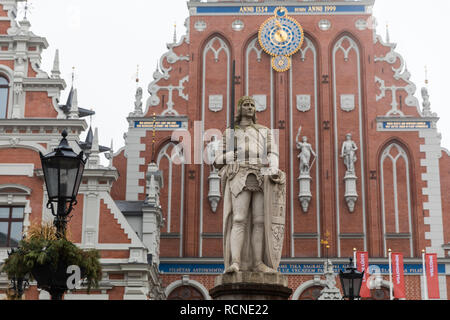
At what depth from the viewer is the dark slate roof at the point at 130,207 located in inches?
981

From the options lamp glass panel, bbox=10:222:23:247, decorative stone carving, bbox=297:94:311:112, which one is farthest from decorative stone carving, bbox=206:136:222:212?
lamp glass panel, bbox=10:222:23:247

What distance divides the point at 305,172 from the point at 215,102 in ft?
13.6

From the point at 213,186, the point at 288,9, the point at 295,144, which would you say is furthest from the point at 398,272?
the point at 288,9

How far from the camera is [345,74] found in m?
28.8

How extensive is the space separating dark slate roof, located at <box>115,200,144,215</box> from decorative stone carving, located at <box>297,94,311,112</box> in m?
6.70

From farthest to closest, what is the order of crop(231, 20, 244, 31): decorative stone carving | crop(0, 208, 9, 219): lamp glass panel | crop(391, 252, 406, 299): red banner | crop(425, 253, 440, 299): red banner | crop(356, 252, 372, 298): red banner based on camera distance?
1. crop(231, 20, 244, 31): decorative stone carving
2. crop(425, 253, 440, 299): red banner
3. crop(356, 252, 372, 298): red banner
4. crop(391, 252, 406, 299): red banner
5. crop(0, 208, 9, 219): lamp glass panel

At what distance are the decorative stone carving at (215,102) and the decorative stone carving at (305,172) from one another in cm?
313

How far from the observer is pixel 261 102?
28.7 m

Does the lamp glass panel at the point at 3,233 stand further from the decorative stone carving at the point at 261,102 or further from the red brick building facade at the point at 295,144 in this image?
the decorative stone carving at the point at 261,102

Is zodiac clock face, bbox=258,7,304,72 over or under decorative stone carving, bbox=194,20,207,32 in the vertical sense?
under

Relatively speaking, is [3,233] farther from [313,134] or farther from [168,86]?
[313,134]

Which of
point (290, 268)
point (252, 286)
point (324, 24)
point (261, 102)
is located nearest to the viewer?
point (252, 286)

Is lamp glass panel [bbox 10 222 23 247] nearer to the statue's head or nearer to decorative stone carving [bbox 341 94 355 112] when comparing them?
decorative stone carving [bbox 341 94 355 112]

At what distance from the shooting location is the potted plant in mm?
9242
